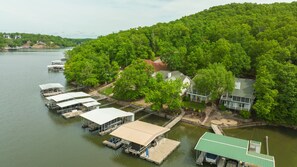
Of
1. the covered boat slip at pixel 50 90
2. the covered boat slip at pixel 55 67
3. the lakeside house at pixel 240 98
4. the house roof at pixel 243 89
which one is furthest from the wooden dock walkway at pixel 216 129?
the covered boat slip at pixel 55 67

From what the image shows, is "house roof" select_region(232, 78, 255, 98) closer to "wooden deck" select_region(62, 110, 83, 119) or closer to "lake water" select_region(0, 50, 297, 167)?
"lake water" select_region(0, 50, 297, 167)

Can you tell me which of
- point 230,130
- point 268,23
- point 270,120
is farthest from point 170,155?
point 268,23

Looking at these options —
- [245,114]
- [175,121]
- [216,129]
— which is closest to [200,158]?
[216,129]

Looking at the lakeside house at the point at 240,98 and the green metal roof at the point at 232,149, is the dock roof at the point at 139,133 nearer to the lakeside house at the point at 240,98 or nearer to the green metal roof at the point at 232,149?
the green metal roof at the point at 232,149

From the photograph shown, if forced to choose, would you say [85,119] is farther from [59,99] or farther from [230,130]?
[230,130]

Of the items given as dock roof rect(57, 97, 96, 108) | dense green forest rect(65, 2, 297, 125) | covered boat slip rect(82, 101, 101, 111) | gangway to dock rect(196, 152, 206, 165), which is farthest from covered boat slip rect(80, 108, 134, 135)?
dense green forest rect(65, 2, 297, 125)

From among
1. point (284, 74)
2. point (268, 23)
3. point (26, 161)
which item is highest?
point (268, 23)

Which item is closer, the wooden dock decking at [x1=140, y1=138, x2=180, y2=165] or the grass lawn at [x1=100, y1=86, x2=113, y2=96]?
the wooden dock decking at [x1=140, y1=138, x2=180, y2=165]

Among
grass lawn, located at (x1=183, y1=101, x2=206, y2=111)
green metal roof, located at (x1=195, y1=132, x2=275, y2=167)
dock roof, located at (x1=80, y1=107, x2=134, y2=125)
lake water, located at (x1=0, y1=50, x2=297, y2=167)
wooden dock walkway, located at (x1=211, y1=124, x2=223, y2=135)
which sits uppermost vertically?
grass lawn, located at (x1=183, y1=101, x2=206, y2=111)
